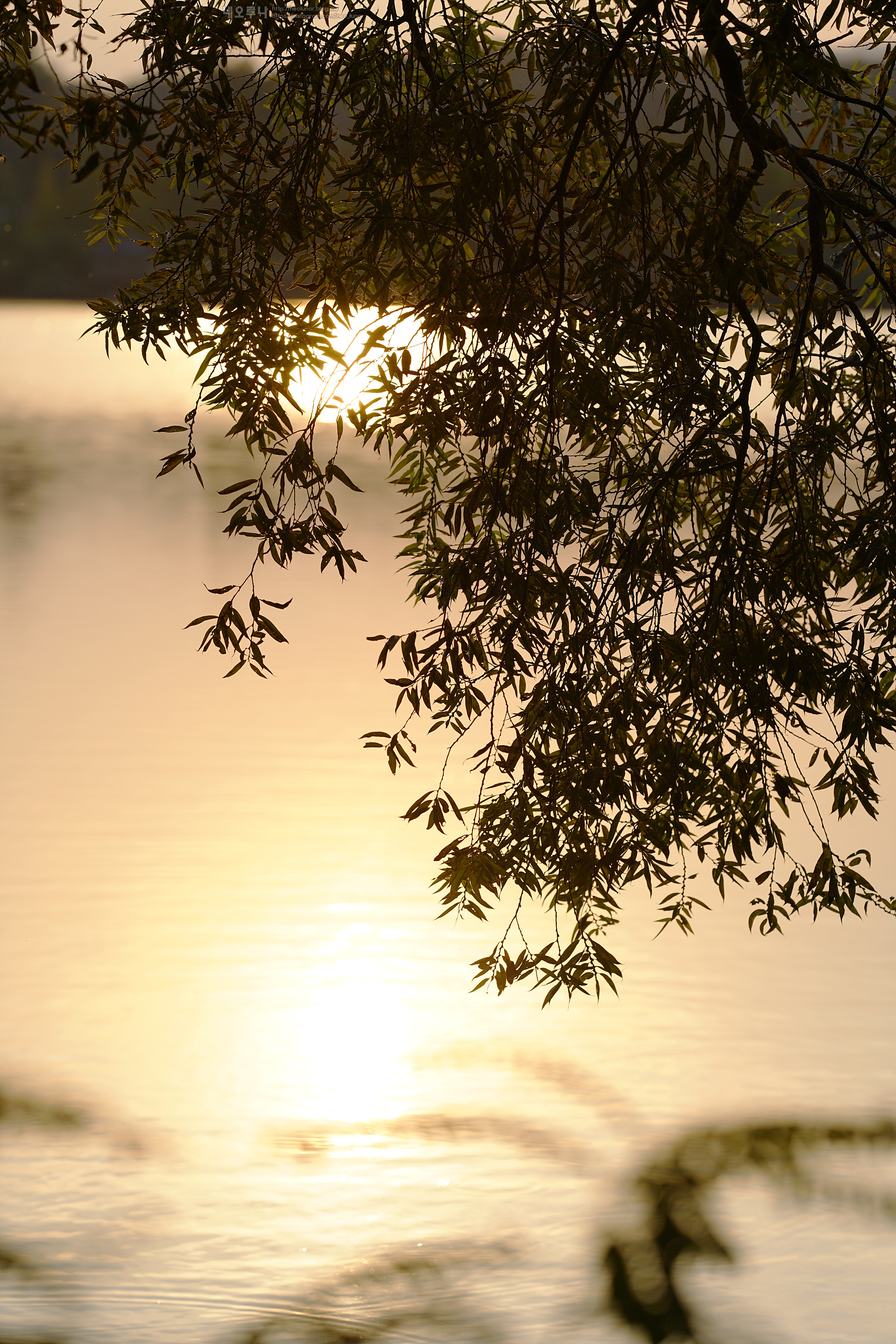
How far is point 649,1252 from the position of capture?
203 inches

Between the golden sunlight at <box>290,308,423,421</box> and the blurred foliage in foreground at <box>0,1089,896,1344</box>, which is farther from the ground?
the golden sunlight at <box>290,308,423,421</box>

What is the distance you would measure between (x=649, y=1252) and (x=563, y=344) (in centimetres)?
289

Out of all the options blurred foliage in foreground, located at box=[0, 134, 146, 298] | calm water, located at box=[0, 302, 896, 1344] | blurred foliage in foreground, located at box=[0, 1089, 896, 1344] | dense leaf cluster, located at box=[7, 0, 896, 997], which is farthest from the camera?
blurred foliage in foreground, located at box=[0, 134, 146, 298]

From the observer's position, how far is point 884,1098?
6160 mm

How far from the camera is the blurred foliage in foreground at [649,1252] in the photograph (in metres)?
4.65

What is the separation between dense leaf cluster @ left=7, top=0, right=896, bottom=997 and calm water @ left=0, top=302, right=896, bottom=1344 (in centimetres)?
119

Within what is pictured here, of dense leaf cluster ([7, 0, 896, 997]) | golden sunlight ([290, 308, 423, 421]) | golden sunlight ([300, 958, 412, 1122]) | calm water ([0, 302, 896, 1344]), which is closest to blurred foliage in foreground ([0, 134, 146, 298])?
calm water ([0, 302, 896, 1344])

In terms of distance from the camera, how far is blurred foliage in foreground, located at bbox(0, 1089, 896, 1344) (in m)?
4.65

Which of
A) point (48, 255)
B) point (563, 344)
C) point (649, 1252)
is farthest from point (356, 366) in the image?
point (48, 255)

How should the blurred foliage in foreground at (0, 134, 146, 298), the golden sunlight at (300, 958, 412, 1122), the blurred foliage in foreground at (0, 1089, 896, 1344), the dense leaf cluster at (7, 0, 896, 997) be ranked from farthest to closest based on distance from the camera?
the blurred foliage in foreground at (0, 134, 146, 298), the golden sunlight at (300, 958, 412, 1122), the blurred foliage in foreground at (0, 1089, 896, 1344), the dense leaf cluster at (7, 0, 896, 997)

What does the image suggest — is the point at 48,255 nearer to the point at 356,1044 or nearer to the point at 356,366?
the point at 356,1044

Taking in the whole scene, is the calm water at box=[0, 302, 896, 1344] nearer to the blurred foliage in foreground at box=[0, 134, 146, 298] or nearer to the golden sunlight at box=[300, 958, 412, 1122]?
the golden sunlight at box=[300, 958, 412, 1122]

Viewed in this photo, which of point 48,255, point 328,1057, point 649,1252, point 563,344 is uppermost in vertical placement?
point 48,255

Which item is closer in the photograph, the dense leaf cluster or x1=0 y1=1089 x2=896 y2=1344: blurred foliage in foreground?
the dense leaf cluster
